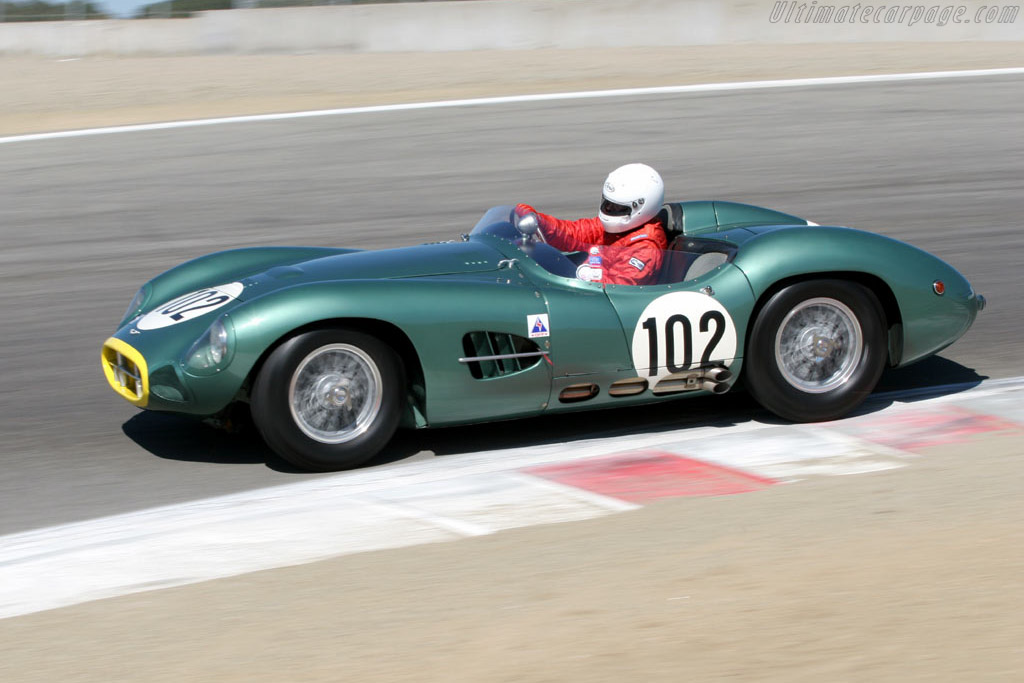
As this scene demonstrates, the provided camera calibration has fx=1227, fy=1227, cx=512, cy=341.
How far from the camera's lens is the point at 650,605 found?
345 cm

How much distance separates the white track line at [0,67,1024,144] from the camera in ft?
49.0

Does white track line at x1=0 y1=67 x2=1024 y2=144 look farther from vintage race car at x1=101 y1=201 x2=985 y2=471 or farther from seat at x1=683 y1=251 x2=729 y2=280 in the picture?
Result: seat at x1=683 y1=251 x2=729 y2=280

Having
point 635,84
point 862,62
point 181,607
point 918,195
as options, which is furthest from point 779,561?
point 862,62

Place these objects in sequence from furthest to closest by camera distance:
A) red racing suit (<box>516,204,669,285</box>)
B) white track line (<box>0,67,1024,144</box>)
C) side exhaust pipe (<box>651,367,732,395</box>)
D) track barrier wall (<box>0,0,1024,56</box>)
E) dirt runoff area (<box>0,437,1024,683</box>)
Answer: track barrier wall (<box>0,0,1024,56</box>), white track line (<box>0,67,1024,144</box>), red racing suit (<box>516,204,669,285</box>), side exhaust pipe (<box>651,367,732,395</box>), dirt runoff area (<box>0,437,1024,683</box>)

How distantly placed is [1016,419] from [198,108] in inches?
543

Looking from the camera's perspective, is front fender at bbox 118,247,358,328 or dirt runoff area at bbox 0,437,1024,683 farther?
front fender at bbox 118,247,358,328

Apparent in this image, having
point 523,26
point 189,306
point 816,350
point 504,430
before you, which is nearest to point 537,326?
point 504,430

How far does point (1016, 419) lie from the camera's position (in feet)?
18.1

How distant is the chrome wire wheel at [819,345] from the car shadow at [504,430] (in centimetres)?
27

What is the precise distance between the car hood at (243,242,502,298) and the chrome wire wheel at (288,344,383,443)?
372 millimetres

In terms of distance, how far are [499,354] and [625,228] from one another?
1204mm

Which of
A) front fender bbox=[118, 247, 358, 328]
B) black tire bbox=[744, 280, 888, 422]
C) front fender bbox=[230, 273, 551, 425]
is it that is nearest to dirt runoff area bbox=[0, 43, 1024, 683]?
black tire bbox=[744, 280, 888, 422]

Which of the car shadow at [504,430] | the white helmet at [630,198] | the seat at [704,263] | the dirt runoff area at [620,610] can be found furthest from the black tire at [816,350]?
the dirt runoff area at [620,610]

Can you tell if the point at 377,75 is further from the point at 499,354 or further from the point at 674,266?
the point at 499,354
